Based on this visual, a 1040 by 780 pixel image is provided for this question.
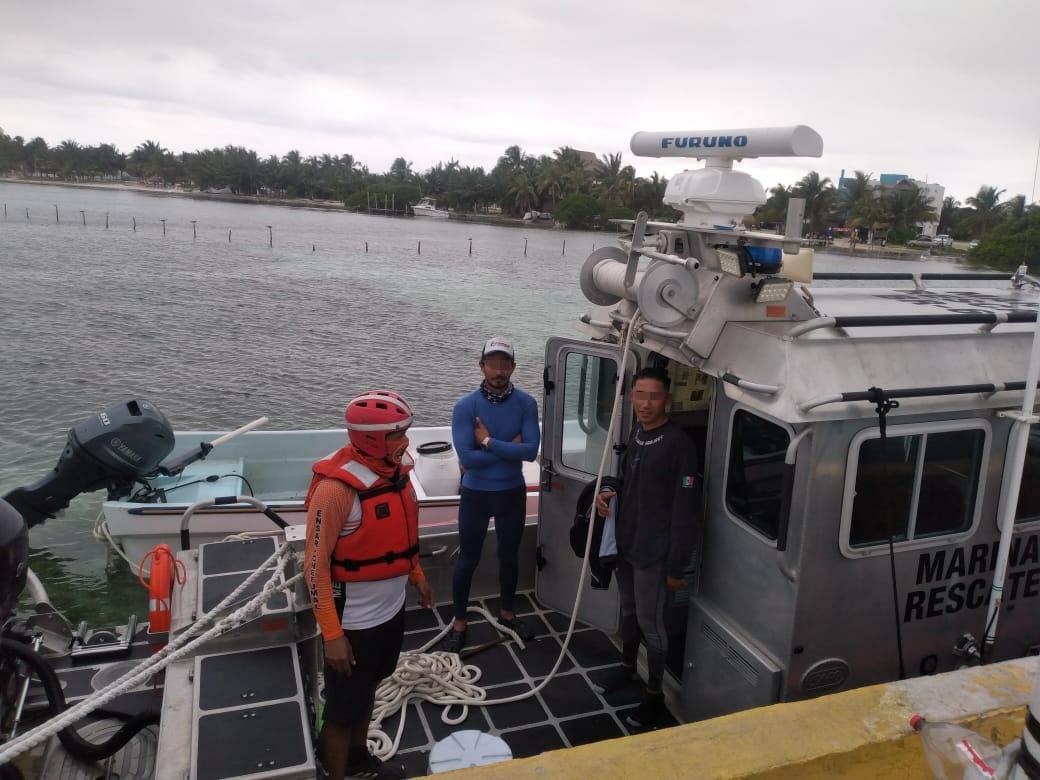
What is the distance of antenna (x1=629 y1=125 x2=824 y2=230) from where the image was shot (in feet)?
12.1

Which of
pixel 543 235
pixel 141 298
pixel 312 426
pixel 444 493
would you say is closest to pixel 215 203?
pixel 543 235

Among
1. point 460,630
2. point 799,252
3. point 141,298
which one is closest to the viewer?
point 799,252

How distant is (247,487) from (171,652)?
24.0ft

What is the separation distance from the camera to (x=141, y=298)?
101 ft

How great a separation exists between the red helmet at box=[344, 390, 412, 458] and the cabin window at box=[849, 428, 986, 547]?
6.75 feet

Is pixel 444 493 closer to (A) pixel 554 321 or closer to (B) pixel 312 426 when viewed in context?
(B) pixel 312 426

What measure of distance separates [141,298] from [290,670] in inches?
1255

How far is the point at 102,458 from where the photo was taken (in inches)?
265

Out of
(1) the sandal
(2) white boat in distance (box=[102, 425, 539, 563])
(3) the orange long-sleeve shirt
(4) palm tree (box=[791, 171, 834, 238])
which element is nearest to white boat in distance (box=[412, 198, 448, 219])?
(4) palm tree (box=[791, 171, 834, 238])

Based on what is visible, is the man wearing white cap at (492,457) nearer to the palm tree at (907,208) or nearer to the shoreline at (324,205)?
the shoreline at (324,205)

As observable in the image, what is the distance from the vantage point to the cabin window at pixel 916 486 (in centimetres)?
345

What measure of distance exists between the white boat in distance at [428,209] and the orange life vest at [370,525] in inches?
4189

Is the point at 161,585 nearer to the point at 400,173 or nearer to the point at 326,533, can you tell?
the point at 326,533

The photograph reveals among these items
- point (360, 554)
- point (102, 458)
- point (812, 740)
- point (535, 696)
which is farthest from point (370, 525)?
point (102, 458)
